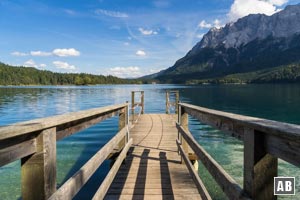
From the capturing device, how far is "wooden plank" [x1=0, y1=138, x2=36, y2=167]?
1.54 metres

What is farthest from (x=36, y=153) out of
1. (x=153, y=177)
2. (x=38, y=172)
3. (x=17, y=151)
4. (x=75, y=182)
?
(x=153, y=177)

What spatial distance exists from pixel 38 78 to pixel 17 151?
189 metres

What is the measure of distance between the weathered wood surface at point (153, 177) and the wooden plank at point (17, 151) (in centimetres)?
301

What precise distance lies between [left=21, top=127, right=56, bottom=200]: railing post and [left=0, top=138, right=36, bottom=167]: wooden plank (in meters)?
0.06

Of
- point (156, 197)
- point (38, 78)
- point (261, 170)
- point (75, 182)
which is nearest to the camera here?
point (261, 170)

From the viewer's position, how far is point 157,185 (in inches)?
199

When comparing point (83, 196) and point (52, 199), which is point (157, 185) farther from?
point (83, 196)

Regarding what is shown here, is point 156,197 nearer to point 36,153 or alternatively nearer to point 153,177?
point 153,177

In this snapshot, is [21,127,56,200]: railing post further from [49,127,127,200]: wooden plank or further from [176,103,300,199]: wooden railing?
[176,103,300,199]: wooden railing

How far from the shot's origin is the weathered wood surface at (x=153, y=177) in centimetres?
464

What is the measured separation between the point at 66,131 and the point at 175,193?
9.16 feet

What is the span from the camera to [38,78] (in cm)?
17500

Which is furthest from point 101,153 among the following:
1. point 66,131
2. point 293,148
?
point 293,148

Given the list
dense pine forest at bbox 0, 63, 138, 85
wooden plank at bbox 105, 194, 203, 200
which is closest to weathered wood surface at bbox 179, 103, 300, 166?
wooden plank at bbox 105, 194, 203, 200
